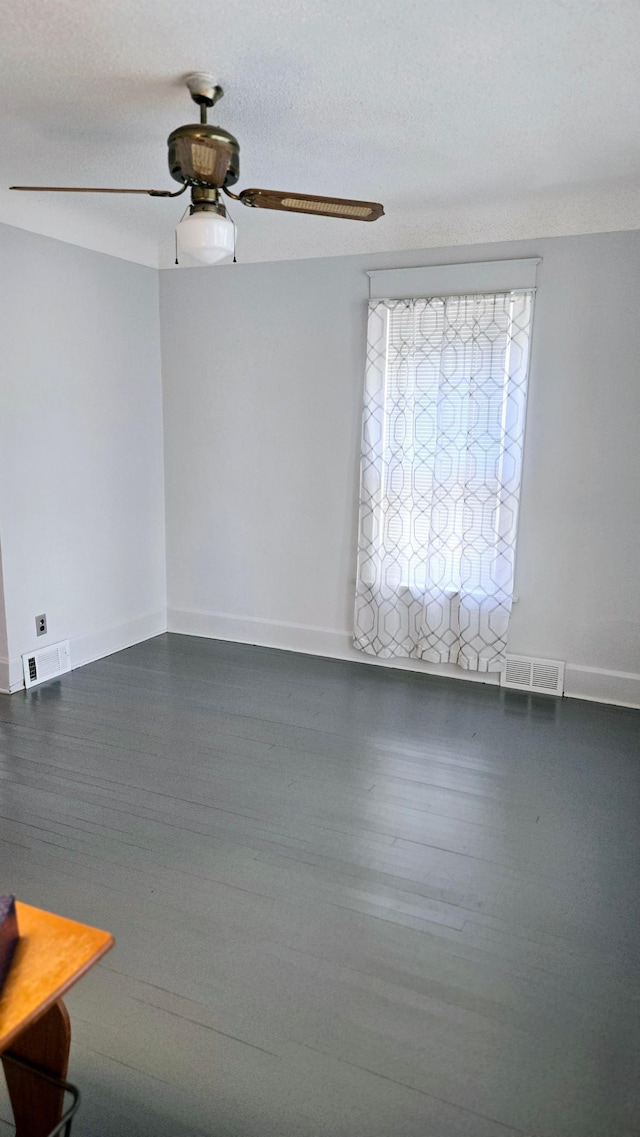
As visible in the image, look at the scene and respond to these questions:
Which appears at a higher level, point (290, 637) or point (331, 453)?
point (331, 453)

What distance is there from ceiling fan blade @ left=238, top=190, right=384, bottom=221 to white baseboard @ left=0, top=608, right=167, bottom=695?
9.05ft

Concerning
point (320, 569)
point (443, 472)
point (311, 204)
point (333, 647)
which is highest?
point (311, 204)

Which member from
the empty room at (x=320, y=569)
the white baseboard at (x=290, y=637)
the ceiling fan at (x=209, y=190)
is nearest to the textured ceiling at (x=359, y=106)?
the empty room at (x=320, y=569)

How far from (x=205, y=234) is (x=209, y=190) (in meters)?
0.19

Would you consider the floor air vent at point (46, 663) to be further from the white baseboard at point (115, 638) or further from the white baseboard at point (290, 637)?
the white baseboard at point (290, 637)

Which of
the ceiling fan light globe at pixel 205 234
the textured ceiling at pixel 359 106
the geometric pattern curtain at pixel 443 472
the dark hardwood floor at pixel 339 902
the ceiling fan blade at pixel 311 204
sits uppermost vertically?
the textured ceiling at pixel 359 106

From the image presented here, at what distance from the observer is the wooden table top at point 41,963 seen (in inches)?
46.7

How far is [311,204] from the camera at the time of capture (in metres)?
2.49

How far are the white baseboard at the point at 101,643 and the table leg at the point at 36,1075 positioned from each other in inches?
108

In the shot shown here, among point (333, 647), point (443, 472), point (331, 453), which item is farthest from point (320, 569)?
point (443, 472)

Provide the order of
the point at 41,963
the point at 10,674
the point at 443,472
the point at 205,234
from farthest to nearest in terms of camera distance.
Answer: the point at 443,472 → the point at 10,674 → the point at 205,234 → the point at 41,963

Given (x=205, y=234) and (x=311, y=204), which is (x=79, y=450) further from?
(x=311, y=204)

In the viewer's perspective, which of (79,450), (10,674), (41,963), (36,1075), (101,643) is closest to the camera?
(41,963)

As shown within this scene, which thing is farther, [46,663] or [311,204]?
[46,663]
